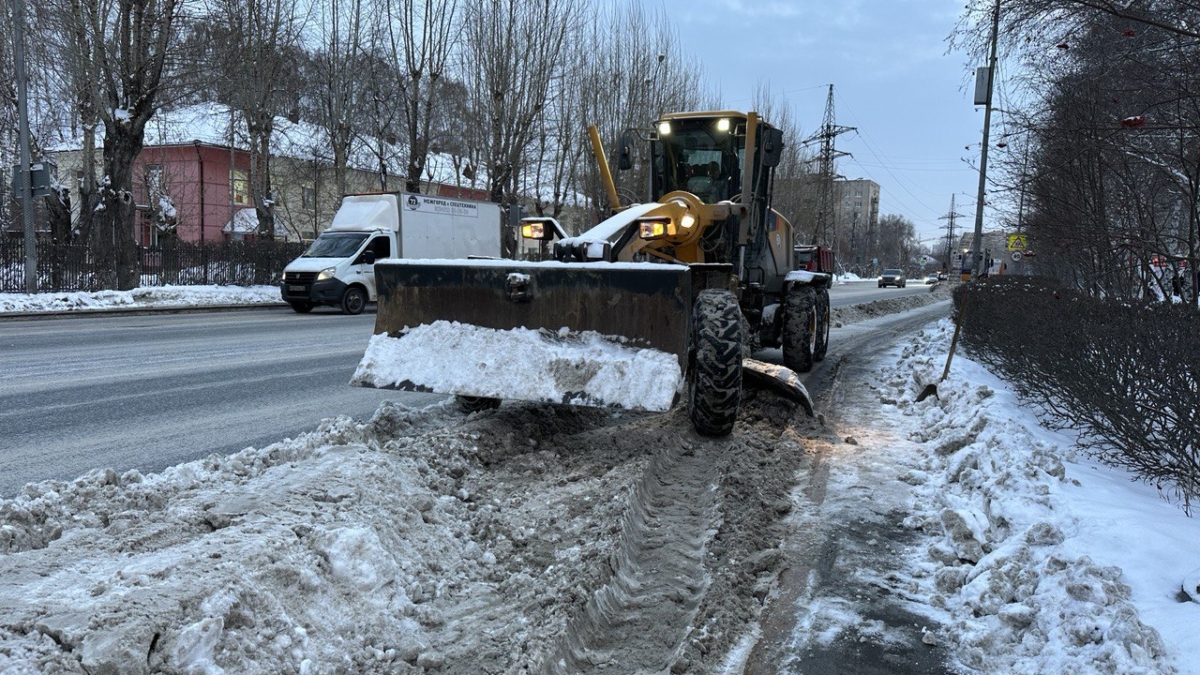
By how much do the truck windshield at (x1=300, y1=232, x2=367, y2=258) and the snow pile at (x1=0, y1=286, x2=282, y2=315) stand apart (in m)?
3.34

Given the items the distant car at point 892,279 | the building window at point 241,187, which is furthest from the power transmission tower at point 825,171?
the building window at point 241,187

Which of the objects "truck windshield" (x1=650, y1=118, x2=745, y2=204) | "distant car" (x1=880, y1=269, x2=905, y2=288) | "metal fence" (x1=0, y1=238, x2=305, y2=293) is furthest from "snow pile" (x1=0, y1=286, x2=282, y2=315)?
"distant car" (x1=880, y1=269, x2=905, y2=288)

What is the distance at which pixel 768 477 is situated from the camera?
5.21 meters

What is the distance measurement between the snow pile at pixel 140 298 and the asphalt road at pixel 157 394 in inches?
188

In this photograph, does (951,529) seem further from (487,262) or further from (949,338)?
(949,338)

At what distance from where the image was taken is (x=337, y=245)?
19484 millimetres

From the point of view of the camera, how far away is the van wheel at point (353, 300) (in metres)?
18.7

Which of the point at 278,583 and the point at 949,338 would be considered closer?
the point at 278,583

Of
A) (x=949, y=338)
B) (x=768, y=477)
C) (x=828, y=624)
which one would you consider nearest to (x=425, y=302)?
(x=768, y=477)

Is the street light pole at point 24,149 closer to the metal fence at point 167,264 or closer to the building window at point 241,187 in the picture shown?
the metal fence at point 167,264

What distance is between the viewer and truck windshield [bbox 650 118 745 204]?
8.27 metres

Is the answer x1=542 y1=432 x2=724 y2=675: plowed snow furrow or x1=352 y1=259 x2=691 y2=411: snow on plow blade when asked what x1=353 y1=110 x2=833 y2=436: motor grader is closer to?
x1=352 y1=259 x2=691 y2=411: snow on plow blade

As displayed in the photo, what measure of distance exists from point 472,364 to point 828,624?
3114 millimetres

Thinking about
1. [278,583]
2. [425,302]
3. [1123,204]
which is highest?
[1123,204]
